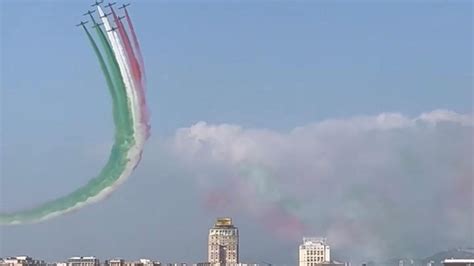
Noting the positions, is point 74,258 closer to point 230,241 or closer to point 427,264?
point 230,241

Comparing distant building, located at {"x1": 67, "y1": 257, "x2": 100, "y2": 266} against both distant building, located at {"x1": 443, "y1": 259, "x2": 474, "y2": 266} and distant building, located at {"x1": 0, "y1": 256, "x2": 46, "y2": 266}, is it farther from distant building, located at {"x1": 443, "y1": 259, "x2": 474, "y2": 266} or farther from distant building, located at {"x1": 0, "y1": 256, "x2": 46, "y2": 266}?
distant building, located at {"x1": 443, "y1": 259, "x2": 474, "y2": 266}

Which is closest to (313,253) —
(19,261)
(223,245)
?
(223,245)

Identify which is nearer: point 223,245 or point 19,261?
point 19,261

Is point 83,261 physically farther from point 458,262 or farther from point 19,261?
point 458,262

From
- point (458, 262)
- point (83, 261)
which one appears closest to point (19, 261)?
point (83, 261)

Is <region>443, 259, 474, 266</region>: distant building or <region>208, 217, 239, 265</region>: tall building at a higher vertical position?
<region>208, 217, 239, 265</region>: tall building

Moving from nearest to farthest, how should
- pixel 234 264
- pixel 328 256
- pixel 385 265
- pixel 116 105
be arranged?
pixel 116 105 → pixel 385 265 → pixel 328 256 → pixel 234 264

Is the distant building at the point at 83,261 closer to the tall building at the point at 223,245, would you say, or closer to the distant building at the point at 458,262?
the tall building at the point at 223,245

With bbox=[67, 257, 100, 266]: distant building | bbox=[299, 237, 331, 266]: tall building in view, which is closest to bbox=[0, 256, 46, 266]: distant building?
bbox=[67, 257, 100, 266]: distant building

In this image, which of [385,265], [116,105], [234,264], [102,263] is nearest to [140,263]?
[102,263]

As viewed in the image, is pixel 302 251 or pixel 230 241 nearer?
pixel 302 251

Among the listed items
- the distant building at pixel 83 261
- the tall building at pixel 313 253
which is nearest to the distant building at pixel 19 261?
the distant building at pixel 83 261
